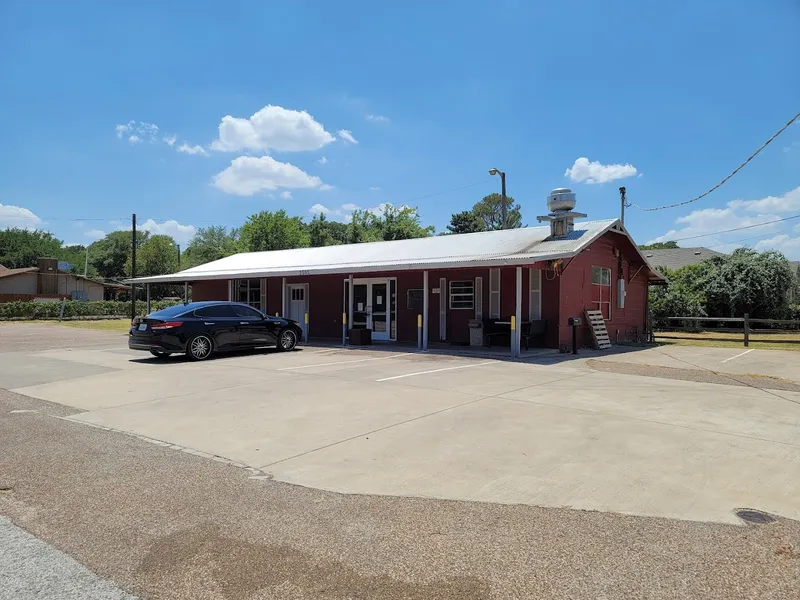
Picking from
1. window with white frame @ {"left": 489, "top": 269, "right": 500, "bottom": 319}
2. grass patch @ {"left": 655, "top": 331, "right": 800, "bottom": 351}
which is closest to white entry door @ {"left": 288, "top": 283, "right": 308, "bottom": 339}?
window with white frame @ {"left": 489, "top": 269, "right": 500, "bottom": 319}

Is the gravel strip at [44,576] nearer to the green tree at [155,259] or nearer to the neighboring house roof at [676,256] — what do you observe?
the neighboring house roof at [676,256]

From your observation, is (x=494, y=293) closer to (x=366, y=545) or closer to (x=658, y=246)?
(x=366, y=545)

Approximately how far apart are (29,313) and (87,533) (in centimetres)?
4379

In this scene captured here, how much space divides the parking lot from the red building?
4.99 metres

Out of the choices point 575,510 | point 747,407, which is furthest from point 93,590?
point 747,407

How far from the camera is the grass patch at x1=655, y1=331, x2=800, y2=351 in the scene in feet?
66.8

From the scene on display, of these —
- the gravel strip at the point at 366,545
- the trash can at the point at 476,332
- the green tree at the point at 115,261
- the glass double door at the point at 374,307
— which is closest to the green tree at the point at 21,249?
the green tree at the point at 115,261

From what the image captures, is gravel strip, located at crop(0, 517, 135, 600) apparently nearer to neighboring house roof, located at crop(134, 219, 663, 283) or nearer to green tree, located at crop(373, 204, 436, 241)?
neighboring house roof, located at crop(134, 219, 663, 283)

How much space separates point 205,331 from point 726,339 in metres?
20.3

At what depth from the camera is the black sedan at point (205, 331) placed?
1344 centimetres

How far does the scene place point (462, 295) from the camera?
726 inches

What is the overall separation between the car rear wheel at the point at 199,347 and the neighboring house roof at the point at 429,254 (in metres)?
5.24

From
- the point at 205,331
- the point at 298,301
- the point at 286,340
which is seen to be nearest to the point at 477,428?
the point at 205,331

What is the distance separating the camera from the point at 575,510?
4102 millimetres
